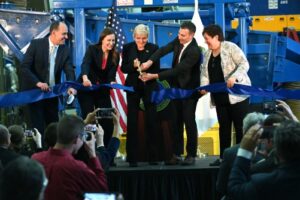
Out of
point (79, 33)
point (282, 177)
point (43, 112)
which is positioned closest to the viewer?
point (282, 177)

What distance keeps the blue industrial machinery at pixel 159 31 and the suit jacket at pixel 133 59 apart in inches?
87.0

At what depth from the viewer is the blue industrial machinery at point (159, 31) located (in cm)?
998

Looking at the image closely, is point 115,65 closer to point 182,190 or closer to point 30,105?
point 30,105

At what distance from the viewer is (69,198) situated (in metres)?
4.59

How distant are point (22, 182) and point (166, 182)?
13.0 feet

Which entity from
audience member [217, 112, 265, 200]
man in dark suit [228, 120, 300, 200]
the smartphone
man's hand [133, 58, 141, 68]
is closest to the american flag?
man's hand [133, 58, 141, 68]

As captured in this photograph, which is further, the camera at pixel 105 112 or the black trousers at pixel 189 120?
the black trousers at pixel 189 120

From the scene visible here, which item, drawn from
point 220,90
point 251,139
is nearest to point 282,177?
point 251,139

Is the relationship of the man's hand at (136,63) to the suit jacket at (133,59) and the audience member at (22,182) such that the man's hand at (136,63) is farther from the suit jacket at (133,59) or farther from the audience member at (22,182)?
the audience member at (22,182)

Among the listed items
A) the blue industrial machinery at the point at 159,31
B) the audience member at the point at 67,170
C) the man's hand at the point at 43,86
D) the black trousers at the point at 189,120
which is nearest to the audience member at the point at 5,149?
the audience member at the point at 67,170

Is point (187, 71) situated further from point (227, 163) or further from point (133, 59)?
point (227, 163)

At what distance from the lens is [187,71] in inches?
301

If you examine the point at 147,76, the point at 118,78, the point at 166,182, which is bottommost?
the point at 166,182

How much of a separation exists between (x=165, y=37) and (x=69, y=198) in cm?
602
